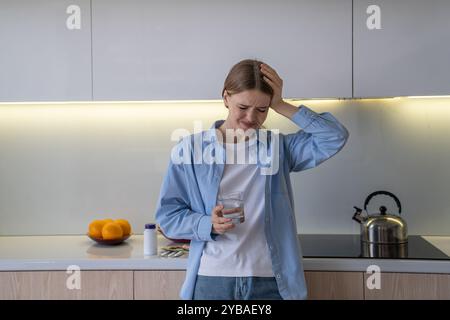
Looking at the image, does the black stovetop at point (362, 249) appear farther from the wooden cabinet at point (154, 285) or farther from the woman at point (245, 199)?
the woman at point (245, 199)

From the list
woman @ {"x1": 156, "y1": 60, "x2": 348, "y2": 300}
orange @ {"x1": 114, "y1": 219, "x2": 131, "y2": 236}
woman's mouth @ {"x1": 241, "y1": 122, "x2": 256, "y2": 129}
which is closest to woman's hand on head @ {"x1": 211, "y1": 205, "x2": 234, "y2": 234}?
woman @ {"x1": 156, "y1": 60, "x2": 348, "y2": 300}

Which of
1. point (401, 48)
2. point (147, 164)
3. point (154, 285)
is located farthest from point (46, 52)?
point (401, 48)

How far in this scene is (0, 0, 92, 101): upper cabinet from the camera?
2324 millimetres

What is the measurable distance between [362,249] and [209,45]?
1004mm

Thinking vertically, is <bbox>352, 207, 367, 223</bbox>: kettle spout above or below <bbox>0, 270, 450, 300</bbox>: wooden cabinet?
above

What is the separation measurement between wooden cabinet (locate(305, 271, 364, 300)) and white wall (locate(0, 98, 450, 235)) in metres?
0.58

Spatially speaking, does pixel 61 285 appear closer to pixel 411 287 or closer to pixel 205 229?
pixel 205 229

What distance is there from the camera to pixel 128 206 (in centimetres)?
266

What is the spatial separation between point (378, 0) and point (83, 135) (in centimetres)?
144

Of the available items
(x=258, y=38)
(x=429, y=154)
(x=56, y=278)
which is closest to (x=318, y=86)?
(x=258, y=38)

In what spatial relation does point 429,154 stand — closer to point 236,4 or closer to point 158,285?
point 236,4

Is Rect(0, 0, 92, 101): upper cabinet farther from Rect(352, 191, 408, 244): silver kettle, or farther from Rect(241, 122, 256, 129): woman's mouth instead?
Rect(352, 191, 408, 244): silver kettle

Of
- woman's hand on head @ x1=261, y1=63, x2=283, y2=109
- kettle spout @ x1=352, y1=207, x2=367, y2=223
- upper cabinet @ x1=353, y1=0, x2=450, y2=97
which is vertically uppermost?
upper cabinet @ x1=353, y1=0, x2=450, y2=97
